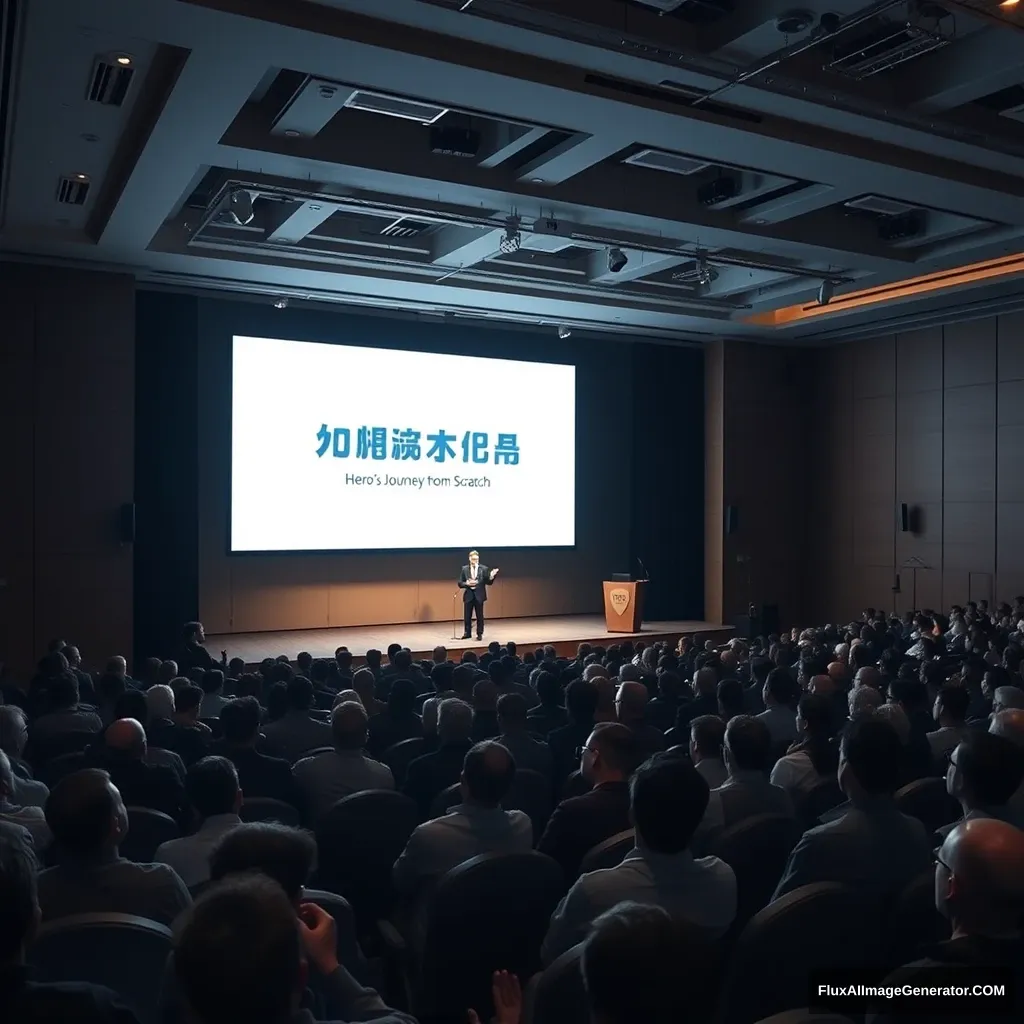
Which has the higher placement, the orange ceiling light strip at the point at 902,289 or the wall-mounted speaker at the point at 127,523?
the orange ceiling light strip at the point at 902,289

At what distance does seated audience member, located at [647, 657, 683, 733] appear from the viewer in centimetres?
563

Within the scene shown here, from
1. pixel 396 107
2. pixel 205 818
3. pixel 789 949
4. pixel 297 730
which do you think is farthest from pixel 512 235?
pixel 789 949

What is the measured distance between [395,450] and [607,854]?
10.8 meters

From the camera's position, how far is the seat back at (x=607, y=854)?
2.81m

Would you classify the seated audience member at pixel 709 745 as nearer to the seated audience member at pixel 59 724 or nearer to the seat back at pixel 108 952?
the seat back at pixel 108 952

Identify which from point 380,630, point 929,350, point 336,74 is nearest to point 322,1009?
point 336,74

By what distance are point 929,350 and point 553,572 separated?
6675 millimetres

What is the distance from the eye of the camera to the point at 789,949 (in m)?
2.16

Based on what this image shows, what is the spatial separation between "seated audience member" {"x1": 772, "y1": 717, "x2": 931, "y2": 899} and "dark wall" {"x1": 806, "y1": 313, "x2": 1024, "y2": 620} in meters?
11.9

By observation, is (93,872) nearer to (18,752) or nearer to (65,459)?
(18,752)

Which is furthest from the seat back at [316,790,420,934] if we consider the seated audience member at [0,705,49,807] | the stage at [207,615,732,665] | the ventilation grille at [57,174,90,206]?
the stage at [207,615,732,665]

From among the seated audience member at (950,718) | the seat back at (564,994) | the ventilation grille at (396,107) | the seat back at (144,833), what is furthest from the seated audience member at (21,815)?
the ventilation grille at (396,107)

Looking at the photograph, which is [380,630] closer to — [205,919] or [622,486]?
[622,486]

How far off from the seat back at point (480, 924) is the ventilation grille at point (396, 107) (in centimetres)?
595
